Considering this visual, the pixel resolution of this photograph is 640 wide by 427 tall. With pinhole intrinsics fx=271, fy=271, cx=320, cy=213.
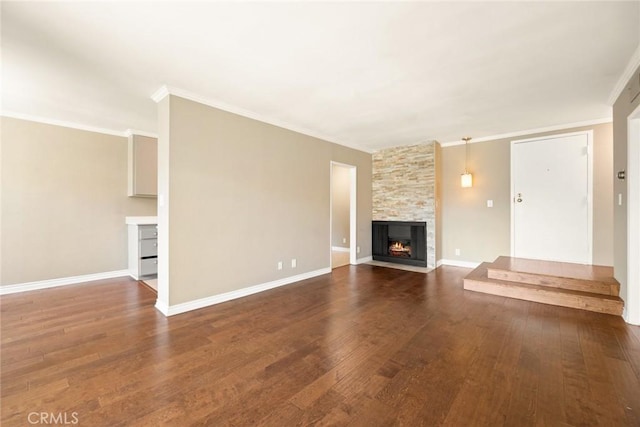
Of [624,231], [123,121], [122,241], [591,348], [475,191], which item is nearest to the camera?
[591,348]

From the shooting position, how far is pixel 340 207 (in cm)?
783

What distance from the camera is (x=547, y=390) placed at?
1779 mm

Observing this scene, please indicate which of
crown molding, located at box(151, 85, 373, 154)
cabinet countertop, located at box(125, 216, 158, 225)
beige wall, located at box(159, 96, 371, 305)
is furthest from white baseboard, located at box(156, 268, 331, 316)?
crown molding, located at box(151, 85, 373, 154)

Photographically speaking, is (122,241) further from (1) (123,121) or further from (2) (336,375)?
(2) (336,375)

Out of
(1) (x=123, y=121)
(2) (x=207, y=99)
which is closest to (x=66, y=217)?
(1) (x=123, y=121)

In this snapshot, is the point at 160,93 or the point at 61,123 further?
the point at 61,123

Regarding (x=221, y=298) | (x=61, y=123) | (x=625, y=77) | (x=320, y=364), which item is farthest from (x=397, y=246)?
(x=61, y=123)

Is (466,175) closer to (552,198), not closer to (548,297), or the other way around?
(552,198)

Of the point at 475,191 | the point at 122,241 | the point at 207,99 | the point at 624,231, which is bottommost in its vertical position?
the point at 122,241

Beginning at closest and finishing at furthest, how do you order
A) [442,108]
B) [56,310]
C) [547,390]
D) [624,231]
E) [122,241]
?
1. [547,390]
2. [624,231]
3. [56,310]
4. [442,108]
5. [122,241]

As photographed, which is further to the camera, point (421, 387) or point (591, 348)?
point (591, 348)

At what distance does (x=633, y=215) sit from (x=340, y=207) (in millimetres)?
5707

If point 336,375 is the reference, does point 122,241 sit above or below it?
above

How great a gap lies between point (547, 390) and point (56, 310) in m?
4.86
